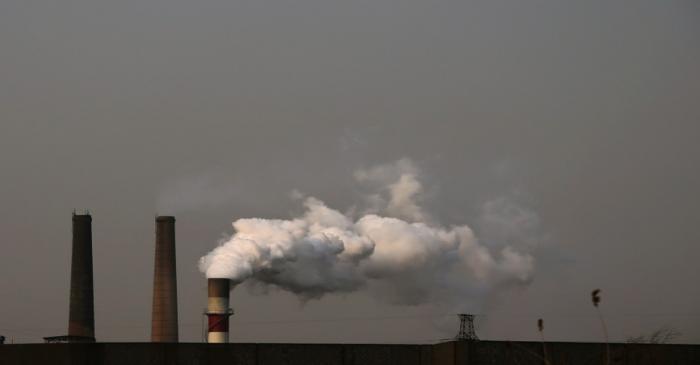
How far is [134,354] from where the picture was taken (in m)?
19.2

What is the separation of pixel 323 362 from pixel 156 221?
164 ft

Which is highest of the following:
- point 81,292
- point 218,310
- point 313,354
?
point 81,292

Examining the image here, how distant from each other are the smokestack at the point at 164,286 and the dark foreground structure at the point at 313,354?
156ft

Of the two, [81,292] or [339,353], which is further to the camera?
Result: [81,292]

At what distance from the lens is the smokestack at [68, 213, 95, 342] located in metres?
68.9

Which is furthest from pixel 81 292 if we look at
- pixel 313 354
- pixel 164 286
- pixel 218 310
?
pixel 313 354

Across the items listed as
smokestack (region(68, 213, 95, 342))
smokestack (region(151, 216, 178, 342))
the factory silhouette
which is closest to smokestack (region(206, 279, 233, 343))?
smokestack (region(151, 216, 178, 342))

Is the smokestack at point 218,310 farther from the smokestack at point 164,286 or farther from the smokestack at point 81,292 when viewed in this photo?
the smokestack at point 81,292

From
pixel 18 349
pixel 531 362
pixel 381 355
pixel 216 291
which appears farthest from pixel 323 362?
pixel 216 291

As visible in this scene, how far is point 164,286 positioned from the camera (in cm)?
6731

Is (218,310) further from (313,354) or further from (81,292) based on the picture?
(313,354)

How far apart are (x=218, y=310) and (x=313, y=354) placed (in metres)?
35.0

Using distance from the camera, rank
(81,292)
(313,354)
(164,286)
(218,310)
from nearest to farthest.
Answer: (313,354) → (218,310) → (164,286) → (81,292)

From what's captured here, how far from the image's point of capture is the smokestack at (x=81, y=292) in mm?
68938
